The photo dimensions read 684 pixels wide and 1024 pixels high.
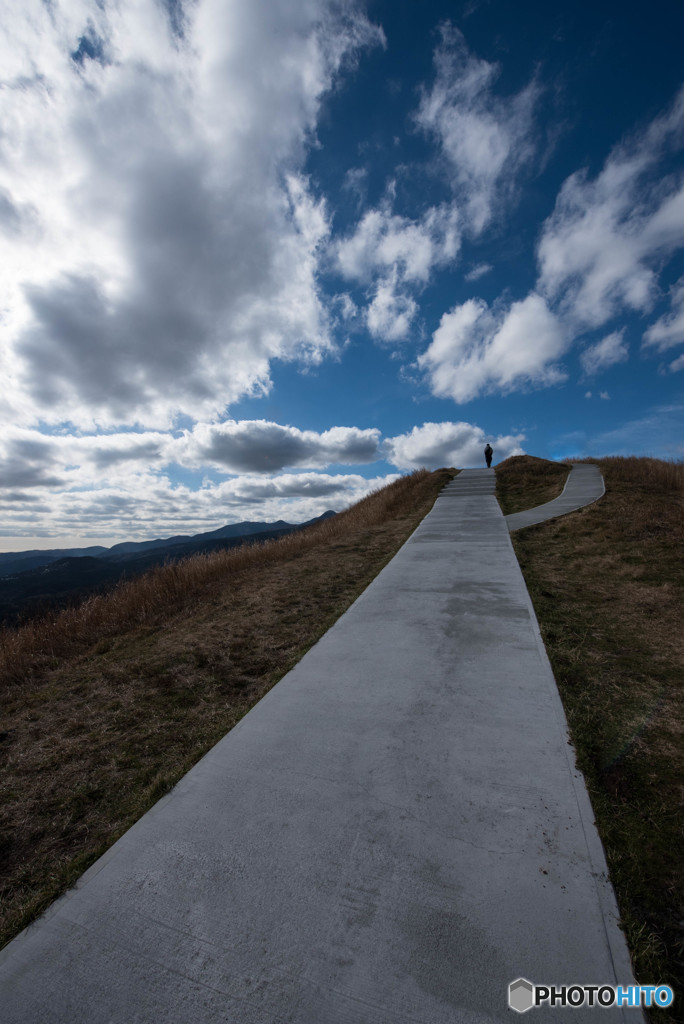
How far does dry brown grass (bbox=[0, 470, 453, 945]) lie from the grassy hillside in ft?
7.86

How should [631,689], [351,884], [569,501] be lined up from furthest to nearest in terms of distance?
[569,501], [631,689], [351,884]

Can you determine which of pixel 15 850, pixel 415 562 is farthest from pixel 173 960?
pixel 415 562

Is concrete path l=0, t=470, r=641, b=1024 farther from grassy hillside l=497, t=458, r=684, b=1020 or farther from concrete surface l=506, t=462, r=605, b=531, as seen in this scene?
concrete surface l=506, t=462, r=605, b=531

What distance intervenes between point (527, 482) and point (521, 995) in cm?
1707

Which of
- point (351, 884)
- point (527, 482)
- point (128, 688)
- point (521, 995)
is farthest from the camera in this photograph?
point (527, 482)

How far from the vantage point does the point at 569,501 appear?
1202 centimetres

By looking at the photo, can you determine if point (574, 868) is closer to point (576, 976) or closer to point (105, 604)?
point (576, 976)

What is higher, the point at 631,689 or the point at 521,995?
the point at 631,689

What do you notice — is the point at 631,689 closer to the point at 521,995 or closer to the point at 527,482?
the point at 521,995

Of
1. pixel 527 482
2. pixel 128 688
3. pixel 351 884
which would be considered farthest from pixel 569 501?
pixel 351 884

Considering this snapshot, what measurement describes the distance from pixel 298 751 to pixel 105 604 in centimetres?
557

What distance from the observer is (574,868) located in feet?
6.10

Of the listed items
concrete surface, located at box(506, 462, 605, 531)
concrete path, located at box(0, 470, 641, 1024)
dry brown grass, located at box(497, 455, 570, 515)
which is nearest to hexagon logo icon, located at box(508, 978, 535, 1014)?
concrete path, located at box(0, 470, 641, 1024)

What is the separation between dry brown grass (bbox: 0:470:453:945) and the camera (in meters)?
2.36
